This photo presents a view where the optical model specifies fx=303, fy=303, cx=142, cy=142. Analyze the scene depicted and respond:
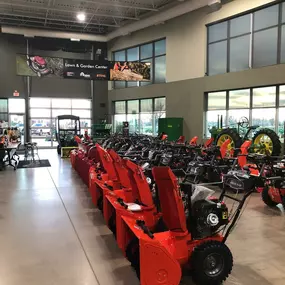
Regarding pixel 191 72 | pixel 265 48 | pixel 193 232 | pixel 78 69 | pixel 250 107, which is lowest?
pixel 193 232

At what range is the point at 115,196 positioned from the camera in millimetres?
3943

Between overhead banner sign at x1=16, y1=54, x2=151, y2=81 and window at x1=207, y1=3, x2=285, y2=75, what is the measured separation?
2.88 metres

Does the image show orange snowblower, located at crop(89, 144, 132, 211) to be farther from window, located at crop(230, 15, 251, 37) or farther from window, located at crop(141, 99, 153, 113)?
window, located at crop(141, 99, 153, 113)

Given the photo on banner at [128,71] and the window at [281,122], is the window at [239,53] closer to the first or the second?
the window at [281,122]

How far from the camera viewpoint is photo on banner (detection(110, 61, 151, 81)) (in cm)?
1188

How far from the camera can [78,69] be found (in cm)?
1130

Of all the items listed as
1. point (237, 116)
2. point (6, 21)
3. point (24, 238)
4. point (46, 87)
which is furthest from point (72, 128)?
point (24, 238)

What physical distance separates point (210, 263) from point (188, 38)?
11.6 m

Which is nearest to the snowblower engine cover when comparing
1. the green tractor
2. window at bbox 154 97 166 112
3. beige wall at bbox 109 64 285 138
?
the green tractor

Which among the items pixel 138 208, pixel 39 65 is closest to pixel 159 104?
pixel 39 65

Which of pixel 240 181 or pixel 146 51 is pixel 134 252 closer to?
pixel 240 181

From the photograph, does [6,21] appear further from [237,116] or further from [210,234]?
[210,234]

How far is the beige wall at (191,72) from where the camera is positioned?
35.7ft

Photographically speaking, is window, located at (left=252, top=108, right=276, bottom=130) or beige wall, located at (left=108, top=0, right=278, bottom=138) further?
beige wall, located at (left=108, top=0, right=278, bottom=138)
